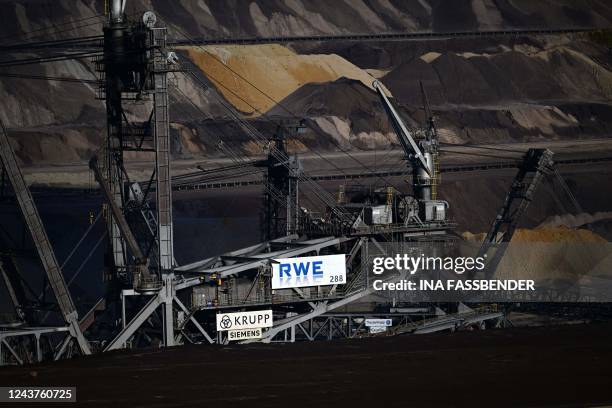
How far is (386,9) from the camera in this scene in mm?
176625

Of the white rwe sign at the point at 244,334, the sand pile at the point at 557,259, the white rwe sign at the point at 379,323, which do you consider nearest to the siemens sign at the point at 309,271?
the white rwe sign at the point at 244,334

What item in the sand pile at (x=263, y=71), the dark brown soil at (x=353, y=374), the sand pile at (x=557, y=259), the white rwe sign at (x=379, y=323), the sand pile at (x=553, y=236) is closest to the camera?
the dark brown soil at (x=353, y=374)

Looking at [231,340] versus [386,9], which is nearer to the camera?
[231,340]

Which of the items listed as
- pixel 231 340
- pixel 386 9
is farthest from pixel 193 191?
pixel 386 9

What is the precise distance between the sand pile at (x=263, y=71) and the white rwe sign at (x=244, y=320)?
80.7m

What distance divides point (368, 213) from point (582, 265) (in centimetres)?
3126

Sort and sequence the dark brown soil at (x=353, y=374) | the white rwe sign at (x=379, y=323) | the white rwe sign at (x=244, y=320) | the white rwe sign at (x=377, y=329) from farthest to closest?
the white rwe sign at (x=379, y=323) → the white rwe sign at (x=377, y=329) → the white rwe sign at (x=244, y=320) → the dark brown soil at (x=353, y=374)

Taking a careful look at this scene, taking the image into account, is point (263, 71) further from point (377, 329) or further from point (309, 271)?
point (309, 271)

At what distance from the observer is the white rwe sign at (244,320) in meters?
63.8

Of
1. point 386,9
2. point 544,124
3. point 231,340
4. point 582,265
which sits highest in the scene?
point 386,9

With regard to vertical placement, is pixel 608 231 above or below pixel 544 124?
below

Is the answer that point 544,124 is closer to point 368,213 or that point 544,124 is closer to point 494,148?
point 494,148

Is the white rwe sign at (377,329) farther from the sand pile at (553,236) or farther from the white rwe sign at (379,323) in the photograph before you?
the sand pile at (553,236)

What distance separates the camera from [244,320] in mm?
64438
